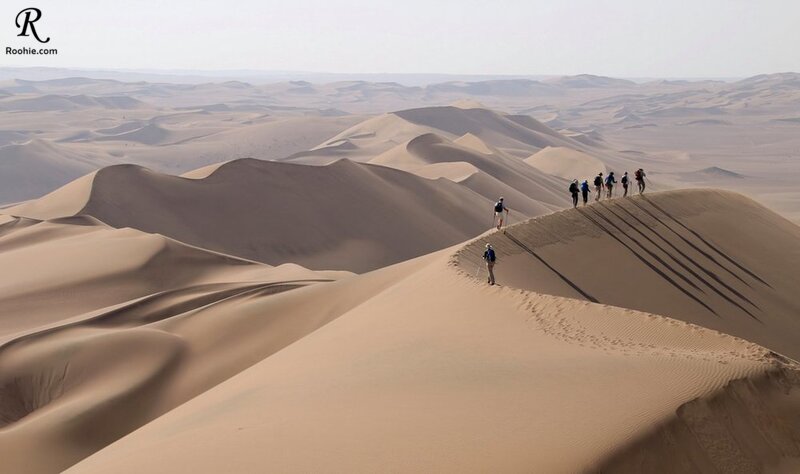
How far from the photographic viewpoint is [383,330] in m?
11.5

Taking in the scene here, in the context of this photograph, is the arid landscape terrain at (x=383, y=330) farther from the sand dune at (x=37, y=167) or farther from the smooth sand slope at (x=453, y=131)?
the smooth sand slope at (x=453, y=131)

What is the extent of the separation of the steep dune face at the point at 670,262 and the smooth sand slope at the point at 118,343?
15.5 feet

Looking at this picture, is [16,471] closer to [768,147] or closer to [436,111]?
[436,111]

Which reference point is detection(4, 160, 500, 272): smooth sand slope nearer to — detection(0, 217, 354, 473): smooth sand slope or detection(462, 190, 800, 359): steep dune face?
detection(0, 217, 354, 473): smooth sand slope

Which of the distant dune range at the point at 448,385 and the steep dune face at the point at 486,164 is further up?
the distant dune range at the point at 448,385

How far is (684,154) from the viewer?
309 ft

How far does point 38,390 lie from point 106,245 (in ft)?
35.6

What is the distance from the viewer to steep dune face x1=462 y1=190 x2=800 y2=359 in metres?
16.4

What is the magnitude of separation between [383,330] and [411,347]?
1292mm

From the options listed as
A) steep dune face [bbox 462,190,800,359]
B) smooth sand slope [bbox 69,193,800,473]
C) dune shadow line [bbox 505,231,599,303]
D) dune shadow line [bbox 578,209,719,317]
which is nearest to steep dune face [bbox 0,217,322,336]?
dune shadow line [bbox 505,231,599,303]

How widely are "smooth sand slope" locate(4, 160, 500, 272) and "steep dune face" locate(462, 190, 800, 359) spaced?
43.0ft

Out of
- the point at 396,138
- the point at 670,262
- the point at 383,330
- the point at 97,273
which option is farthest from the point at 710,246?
the point at 396,138

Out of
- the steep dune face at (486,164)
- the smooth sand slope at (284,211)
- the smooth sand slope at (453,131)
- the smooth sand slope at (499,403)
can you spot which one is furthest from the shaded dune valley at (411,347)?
the smooth sand slope at (453,131)

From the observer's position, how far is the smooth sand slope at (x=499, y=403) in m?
6.84
